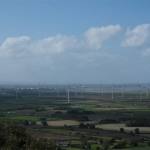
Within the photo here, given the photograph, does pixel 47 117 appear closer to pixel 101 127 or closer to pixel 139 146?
pixel 101 127

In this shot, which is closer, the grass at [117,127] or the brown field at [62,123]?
the grass at [117,127]

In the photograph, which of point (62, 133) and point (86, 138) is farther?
point (62, 133)

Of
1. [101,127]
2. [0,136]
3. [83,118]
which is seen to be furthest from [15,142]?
[83,118]

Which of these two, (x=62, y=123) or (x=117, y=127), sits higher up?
(x=62, y=123)

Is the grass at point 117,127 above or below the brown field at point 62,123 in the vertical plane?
below

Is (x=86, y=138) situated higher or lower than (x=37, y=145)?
lower

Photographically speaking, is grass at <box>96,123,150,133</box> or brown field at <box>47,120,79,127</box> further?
brown field at <box>47,120,79,127</box>

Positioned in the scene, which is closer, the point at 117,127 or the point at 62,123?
the point at 117,127

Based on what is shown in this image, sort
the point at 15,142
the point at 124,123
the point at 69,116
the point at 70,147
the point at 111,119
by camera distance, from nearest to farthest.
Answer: the point at 15,142 → the point at 70,147 → the point at 124,123 → the point at 111,119 → the point at 69,116

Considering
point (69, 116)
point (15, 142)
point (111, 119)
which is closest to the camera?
point (15, 142)

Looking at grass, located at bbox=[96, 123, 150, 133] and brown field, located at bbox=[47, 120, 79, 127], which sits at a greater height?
brown field, located at bbox=[47, 120, 79, 127]

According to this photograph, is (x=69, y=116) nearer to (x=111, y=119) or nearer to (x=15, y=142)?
(x=111, y=119)
